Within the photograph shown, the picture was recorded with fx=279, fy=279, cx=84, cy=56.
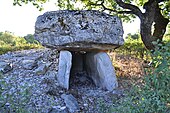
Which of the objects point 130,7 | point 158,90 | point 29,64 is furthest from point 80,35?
point 130,7

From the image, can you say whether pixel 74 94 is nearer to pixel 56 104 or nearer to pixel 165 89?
pixel 56 104

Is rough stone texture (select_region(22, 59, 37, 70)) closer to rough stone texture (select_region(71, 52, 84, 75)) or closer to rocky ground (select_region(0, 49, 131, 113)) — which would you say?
rocky ground (select_region(0, 49, 131, 113))

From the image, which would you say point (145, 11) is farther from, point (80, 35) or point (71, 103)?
point (71, 103)

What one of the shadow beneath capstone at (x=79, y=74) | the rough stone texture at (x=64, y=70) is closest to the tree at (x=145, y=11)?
the shadow beneath capstone at (x=79, y=74)

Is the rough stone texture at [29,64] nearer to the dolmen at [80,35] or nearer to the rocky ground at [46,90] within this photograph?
the rocky ground at [46,90]

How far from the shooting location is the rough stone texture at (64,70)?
20.9 ft

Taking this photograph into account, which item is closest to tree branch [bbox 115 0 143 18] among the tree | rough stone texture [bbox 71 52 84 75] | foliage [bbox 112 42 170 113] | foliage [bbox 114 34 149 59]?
the tree

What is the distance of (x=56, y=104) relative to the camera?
562cm

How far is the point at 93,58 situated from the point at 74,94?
3.74 feet

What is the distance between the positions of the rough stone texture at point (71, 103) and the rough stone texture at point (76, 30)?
45.1 inches

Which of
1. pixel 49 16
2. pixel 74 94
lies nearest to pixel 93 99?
pixel 74 94

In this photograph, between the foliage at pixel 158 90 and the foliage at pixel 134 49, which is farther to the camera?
the foliage at pixel 134 49

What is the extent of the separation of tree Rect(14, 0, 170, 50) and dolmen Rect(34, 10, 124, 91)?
2.66m

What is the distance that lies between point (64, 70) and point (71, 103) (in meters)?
0.96
